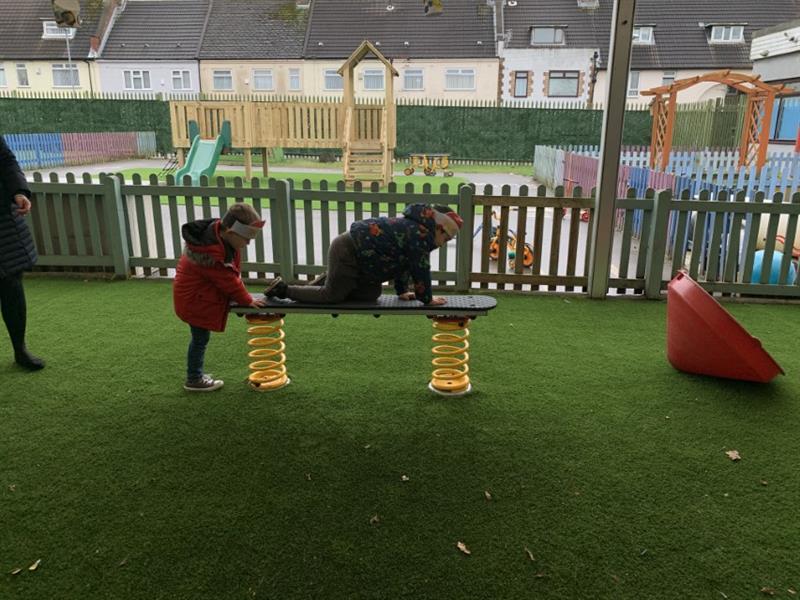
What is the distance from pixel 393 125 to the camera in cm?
1716

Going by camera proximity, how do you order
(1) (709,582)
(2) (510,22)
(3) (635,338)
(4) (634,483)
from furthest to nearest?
(2) (510,22), (3) (635,338), (4) (634,483), (1) (709,582)

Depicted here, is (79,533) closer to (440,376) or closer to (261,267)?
(440,376)

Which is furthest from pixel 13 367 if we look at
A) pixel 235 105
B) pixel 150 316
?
pixel 235 105

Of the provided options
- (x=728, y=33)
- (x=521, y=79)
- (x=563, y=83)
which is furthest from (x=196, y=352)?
(x=728, y=33)

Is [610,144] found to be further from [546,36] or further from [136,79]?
[136,79]

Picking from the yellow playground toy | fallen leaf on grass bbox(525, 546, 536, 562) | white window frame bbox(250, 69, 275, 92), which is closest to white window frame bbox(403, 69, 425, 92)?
white window frame bbox(250, 69, 275, 92)

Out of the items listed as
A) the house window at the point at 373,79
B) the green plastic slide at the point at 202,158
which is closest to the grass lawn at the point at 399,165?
the green plastic slide at the point at 202,158

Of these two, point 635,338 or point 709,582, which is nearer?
point 709,582

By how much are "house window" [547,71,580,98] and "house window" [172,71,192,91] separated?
18130mm

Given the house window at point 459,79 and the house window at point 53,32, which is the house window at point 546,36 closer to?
the house window at point 459,79

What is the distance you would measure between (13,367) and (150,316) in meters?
1.33

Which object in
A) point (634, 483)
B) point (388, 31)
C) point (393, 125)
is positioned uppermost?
point (388, 31)

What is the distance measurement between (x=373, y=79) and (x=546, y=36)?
895 cm

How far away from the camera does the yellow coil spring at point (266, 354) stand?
12.4ft
